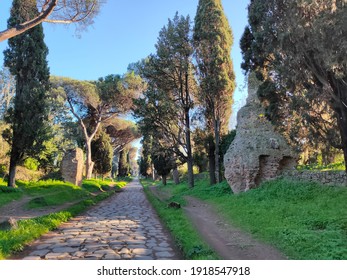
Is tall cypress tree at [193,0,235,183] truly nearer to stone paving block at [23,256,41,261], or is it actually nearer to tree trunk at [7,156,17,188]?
tree trunk at [7,156,17,188]

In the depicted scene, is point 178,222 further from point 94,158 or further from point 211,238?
point 94,158

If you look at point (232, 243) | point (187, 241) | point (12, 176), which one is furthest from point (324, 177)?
point (12, 176)

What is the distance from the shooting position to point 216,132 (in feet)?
64.0

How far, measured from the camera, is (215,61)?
1834 centimetres

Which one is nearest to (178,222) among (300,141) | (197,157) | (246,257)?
(246,257)

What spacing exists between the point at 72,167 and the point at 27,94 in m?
6.93

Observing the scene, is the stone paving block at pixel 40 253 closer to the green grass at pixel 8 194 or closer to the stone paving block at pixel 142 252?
the stone paving block at pixel 142 252

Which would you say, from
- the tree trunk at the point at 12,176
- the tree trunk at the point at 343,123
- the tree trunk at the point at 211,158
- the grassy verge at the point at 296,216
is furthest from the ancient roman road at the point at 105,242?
the tree trunk at the point at 211,158

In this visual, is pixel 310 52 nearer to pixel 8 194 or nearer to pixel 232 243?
pixel 232 243

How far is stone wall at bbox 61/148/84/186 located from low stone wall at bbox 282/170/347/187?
15251mm

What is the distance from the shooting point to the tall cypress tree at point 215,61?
728 inches

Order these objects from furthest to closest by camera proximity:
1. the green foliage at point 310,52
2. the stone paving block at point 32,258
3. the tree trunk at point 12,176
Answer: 1. the tree trunk at point 12,176
2. the green foliage at point 310,52
3. the stone paving block at point 32,258

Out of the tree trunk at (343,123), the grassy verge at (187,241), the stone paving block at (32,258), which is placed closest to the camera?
the stone paving block at (32,258)

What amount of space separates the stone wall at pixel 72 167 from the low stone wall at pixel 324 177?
15251mm
